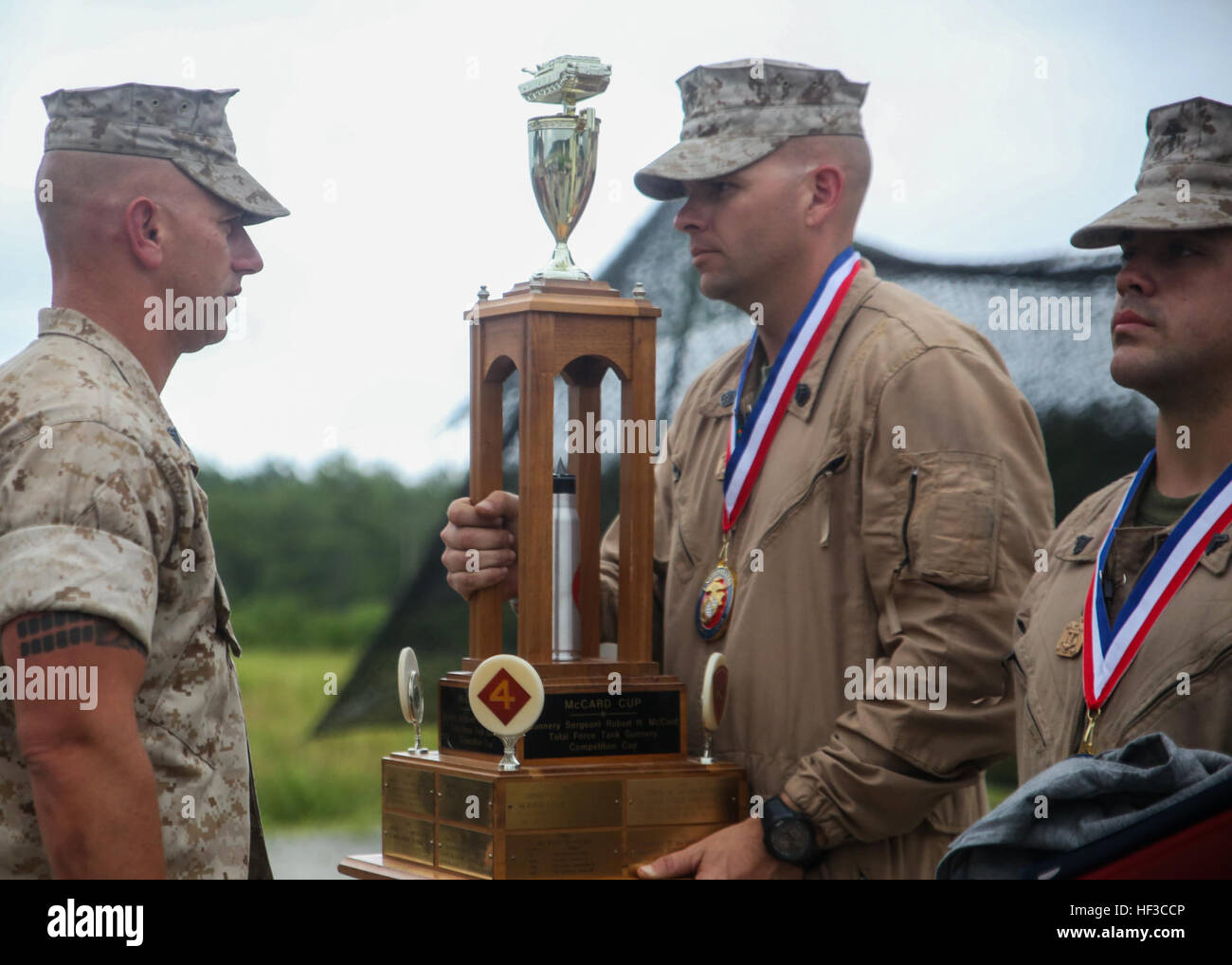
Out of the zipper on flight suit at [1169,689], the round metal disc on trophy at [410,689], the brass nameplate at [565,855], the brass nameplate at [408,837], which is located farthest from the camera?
the round metal disc on trophy at [410,689]

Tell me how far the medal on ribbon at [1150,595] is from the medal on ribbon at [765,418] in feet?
2.76

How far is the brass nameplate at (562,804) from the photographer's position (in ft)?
9.34

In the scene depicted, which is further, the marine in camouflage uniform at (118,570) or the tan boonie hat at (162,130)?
the tan boonie hat at (162,130)

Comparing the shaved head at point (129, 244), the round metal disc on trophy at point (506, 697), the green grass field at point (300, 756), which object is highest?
the shaved head at point (129, 244)

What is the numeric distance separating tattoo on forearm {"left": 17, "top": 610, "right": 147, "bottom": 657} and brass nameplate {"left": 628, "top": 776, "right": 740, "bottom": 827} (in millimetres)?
1127

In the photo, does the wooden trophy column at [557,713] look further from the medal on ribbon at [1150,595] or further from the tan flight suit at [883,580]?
the medal on ribbon at [1150,595]

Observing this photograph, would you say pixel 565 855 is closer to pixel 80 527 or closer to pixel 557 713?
pixel 557 713

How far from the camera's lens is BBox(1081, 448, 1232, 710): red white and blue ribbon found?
2.54m

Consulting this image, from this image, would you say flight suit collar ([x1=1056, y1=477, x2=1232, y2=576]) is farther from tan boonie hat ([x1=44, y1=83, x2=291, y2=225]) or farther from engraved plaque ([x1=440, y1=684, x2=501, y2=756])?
tan boonie hat ([x1=44, y1=83, x2=291, y2=225])

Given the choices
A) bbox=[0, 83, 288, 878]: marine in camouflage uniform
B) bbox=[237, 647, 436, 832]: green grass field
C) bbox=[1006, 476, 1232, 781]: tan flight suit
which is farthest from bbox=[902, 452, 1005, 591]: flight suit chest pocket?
bbox=[237, 647, 436, 832]: green grass field

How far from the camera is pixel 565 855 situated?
9.41ft

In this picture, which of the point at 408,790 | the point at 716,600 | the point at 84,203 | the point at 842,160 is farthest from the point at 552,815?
the point at 842,160

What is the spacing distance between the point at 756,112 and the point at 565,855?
1.56m

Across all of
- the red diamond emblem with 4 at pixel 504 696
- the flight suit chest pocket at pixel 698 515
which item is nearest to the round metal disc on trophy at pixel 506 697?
the red diamond emblem with 4 at pixel 504 696
